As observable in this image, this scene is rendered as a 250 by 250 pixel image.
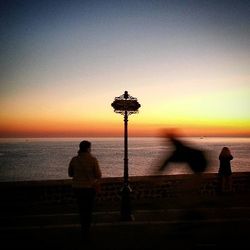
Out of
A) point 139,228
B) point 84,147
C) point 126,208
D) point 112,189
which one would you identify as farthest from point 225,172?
point 84,147

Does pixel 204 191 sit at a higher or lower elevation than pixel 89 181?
lower

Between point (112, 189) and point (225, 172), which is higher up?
point (225, 172)

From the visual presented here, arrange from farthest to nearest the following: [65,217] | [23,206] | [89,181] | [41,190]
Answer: [41,190] < [23,206] < [65,217] < [89,181]

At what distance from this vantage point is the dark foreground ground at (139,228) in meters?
6.45

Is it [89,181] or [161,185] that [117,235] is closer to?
[89,181]

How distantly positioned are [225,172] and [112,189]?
14.0 ft

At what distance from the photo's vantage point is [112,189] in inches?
567

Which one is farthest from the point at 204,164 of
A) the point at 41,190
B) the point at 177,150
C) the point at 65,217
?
the point at 41,190

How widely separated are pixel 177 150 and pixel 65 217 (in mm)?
3527

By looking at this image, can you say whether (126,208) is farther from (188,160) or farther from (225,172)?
(225,172)

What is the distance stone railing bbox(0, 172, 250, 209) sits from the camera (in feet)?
41.6

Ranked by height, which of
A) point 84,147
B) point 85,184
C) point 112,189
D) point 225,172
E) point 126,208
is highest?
point 84,147

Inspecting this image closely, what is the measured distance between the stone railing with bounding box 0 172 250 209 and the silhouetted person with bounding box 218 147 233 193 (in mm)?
612

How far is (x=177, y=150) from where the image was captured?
288 inches
